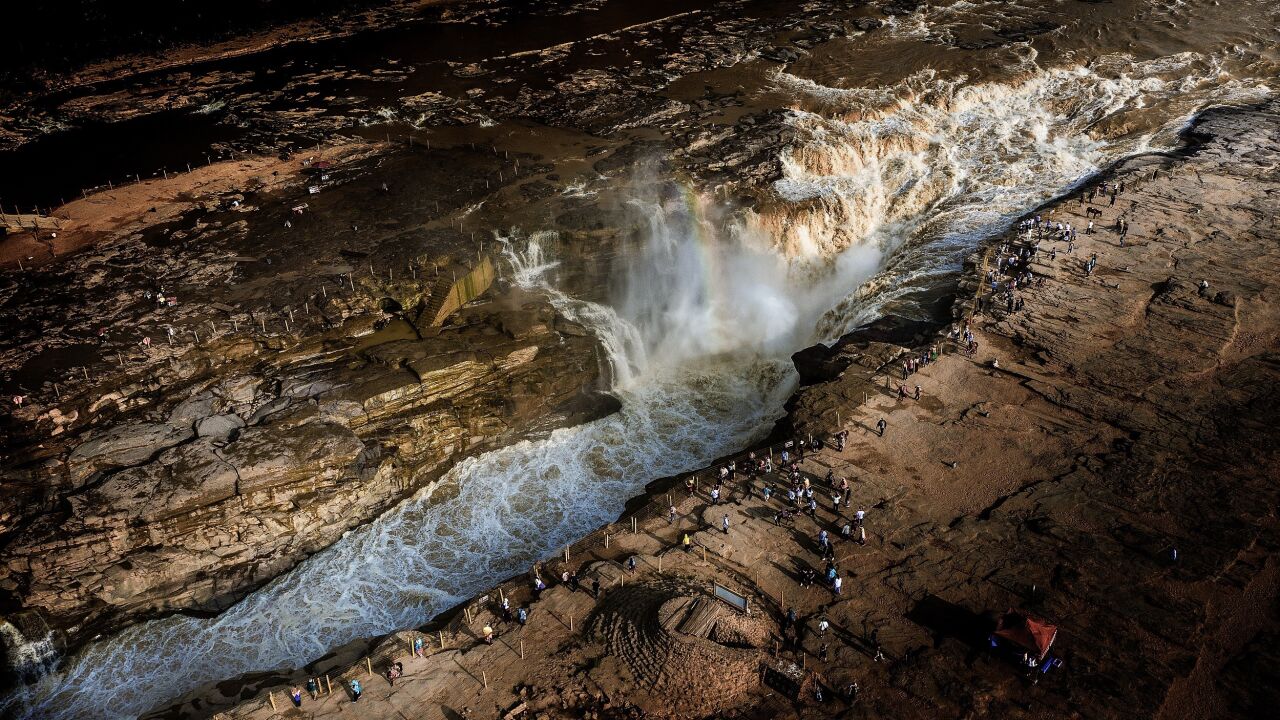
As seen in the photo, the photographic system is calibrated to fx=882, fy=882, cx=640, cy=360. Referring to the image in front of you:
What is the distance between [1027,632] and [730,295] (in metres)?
22.2

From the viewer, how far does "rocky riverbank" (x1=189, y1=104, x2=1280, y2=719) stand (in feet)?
68.7

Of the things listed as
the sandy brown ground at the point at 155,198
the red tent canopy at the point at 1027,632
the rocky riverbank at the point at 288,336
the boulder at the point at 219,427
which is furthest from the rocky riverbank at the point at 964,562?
the sandy brown ground at the point at 155,198

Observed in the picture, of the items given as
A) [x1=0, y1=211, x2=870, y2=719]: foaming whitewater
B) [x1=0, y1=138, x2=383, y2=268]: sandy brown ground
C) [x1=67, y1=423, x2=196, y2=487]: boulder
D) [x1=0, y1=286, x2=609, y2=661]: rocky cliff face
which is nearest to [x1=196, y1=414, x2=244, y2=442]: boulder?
[x1=0, y1=286, x2=609, y2=661]: rocky cliff face

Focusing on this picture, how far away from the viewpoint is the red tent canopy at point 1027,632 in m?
20.6

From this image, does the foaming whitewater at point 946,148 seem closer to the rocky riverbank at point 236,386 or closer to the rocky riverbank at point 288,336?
the rocky riverbank at point 288,336

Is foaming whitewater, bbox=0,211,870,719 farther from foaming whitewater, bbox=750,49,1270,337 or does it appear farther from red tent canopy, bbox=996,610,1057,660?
red tent canopy, bbox=996,610,1057,660

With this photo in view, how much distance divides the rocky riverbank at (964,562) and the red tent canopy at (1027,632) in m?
0.79

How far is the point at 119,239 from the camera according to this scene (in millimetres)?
38094

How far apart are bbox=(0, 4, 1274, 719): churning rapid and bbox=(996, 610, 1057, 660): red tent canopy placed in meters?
14.2

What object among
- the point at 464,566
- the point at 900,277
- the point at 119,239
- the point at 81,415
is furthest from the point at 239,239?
the point at 900,277

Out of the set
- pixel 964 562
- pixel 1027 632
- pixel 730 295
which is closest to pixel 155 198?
pixel 730 295

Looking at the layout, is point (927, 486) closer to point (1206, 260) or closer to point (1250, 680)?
point (1250, 680)

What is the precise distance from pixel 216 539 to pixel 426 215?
1752 centimetres

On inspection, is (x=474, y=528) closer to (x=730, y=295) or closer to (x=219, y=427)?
(x=219, y=427)
